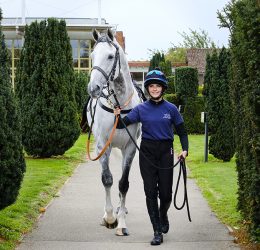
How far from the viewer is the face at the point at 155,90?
273 inches

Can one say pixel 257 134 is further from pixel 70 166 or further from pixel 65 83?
pixel 65 83

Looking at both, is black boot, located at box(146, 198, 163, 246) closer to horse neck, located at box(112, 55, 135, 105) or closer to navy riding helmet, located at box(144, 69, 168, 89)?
navy riding helmet, located at box(144, 69, 168, 89)

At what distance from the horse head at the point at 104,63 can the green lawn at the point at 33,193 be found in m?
2.16

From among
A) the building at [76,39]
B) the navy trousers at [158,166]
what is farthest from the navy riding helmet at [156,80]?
the building at [76,39]

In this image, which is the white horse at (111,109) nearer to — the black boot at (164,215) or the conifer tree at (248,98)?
the black boot at (164,215)

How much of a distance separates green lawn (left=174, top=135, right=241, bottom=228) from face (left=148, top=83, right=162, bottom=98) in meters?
2.26

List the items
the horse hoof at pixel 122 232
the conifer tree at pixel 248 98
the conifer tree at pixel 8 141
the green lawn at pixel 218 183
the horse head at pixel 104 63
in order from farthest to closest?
the green lawn at pixel 218 183 < the horse hoof at pixel 122 232 < the horse head at pixel 104 63 < the conifer tree at pixel 8 141 < the conifer tree at pixel 248 98

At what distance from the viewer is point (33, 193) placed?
1029 cm

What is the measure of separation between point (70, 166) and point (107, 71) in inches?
321

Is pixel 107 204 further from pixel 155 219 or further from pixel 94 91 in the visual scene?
pixel 94 91

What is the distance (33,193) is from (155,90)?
4.29 m

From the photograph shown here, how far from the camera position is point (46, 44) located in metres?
16.1

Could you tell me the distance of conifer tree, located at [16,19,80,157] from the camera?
15945 mm

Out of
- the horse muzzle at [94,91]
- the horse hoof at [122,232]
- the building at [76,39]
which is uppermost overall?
the building at [76,39]
